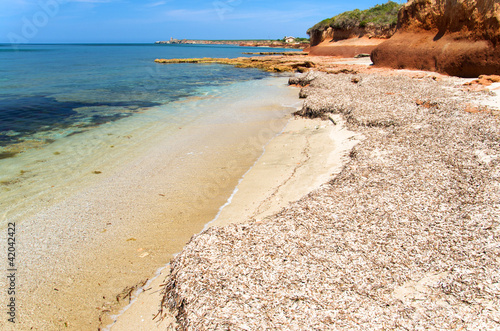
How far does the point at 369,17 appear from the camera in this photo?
43531mm

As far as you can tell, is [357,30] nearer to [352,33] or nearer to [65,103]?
[352,33]

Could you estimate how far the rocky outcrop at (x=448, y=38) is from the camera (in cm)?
1286

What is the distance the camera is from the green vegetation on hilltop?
4116 centimetres

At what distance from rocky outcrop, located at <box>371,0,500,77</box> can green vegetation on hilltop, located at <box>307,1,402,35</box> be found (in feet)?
81.6

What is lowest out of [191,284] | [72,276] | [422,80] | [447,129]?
[72,276]

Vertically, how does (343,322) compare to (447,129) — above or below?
below

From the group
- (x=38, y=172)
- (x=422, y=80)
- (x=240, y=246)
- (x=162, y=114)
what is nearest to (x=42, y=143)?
(x=38, y=172)

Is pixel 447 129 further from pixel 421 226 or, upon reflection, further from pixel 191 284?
pixel 191 284

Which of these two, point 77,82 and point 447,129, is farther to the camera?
point 77,82

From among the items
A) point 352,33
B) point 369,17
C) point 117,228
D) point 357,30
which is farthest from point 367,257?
point 352,33

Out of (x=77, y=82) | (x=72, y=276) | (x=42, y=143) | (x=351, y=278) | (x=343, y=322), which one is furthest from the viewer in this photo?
(x=77, y=82)

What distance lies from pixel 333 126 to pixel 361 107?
1366mm

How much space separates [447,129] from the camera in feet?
23.3

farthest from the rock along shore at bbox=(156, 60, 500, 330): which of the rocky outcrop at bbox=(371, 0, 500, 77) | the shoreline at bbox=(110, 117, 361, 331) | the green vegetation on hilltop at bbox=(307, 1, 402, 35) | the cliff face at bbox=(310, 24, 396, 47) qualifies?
the green vegetation on hilltop at bbox=(307, 1, 402, 35)
